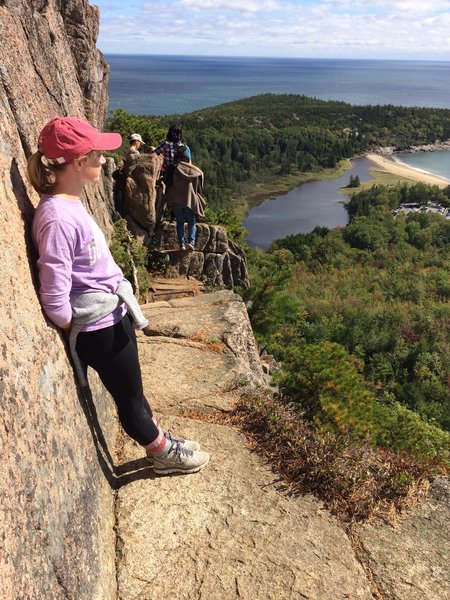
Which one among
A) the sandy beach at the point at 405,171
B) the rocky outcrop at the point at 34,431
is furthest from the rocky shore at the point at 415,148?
the rocky outcrop at the point at 34,431

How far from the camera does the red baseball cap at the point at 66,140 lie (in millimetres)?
3062

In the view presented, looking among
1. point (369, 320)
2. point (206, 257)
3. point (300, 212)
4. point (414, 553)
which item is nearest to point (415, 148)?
point (300, 212)

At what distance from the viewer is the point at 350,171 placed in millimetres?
142000

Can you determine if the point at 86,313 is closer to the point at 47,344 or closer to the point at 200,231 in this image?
the point at 47,344

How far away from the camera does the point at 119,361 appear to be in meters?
3.62

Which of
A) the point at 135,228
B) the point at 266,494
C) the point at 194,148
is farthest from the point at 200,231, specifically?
the point at 194,148

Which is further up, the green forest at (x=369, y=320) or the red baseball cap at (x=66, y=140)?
the red baseball cap at (x=66, y=140)

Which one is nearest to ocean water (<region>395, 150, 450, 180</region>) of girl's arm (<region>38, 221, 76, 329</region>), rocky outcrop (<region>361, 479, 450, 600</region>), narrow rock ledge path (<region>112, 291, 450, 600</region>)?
rocky outcrop (<region>361, 479, 450, 600</region>)

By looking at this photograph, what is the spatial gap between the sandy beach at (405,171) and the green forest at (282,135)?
9325 mm

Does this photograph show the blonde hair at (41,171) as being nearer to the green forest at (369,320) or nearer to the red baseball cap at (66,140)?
the red baseball cap at (66,140)

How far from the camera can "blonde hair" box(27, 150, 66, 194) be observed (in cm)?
317

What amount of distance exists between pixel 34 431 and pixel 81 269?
1.10m

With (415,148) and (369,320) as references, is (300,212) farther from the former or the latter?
(415,148)

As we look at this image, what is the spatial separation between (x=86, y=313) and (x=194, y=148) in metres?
128
